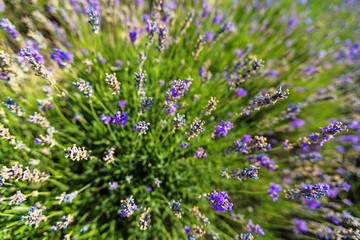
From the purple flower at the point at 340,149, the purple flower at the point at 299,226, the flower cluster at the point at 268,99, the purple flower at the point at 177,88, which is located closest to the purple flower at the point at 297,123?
the purple flower at the point at 340,149

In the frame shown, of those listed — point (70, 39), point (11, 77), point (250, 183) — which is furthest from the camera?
point (70, 39)

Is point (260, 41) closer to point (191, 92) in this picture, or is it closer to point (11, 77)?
point (191, 92)

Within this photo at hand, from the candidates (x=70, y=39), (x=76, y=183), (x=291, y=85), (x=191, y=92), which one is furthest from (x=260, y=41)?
(x=76, y=183)

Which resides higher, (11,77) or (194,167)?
(11,77)

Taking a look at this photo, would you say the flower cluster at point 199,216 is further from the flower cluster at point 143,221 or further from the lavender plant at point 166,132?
the flower cluster at point 143,221

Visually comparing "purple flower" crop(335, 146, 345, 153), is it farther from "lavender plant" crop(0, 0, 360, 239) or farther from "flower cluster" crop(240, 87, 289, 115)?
"flower cluster" crop(240, 87, 289, 115)

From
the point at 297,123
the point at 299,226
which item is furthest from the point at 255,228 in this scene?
the point at 297,123

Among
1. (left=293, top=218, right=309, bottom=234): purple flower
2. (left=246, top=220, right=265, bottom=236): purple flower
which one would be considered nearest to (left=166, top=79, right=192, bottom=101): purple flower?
(left=246, top=220, right=265, bottom=236): purple flower

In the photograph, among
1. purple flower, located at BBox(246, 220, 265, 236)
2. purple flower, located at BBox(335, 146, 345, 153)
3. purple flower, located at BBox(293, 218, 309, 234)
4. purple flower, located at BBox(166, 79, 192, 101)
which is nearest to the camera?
purple flower, located at BBox(166, 79, 192, 101)
